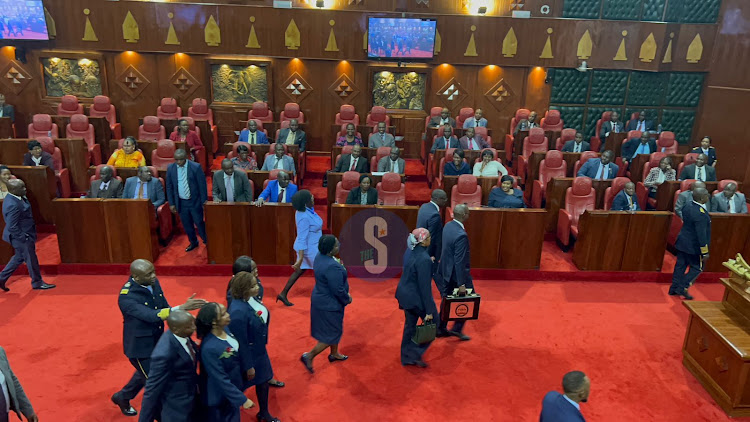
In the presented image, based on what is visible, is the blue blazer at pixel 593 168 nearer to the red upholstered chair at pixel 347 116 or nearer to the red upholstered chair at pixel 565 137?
the red upholstered chair at pixel 565 137

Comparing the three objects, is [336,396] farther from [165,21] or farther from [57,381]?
[165,21]

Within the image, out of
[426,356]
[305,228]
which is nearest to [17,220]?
[305,228]

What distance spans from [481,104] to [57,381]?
10327 millimetres

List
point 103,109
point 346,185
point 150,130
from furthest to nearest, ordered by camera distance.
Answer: point 103,109, point 150,130, point 346,185

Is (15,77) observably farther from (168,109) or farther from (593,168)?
(593,168)

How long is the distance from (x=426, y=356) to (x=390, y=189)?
3.00 metres

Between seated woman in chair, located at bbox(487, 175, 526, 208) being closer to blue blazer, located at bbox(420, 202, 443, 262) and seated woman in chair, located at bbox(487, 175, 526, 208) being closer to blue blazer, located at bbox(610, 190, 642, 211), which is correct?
blue blazer, located at bbox(610, 190, 642, 211)

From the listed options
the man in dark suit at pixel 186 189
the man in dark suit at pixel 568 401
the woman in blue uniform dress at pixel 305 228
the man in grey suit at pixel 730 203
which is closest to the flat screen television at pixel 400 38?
the man in dark suit at pixel 186 189

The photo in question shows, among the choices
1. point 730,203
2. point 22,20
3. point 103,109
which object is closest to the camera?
point 730,203

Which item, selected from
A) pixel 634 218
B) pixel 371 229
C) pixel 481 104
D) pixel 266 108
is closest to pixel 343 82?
pixel 266 108

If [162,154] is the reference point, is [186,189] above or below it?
below

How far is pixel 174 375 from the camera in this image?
3072mm

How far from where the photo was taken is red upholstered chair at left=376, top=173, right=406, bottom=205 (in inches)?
297

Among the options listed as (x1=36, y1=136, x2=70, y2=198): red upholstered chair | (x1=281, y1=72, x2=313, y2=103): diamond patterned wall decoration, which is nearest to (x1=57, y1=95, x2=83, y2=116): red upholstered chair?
(x1=36, y1=136, x2=70, y2=198): red upholstered chair
